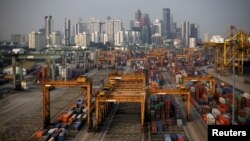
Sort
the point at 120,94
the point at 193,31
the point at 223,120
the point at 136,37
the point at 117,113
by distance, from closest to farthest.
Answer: the point at 223,120 < the point at 120,94 < the point at 117,113 < the point at 136,37 < the point at 193,31

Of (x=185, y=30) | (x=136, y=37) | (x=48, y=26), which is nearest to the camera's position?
(x=48, y=26)

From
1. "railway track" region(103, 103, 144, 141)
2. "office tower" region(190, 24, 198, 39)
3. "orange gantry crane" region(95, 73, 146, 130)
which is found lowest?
"railway track" region(103, 103, 144, 141)

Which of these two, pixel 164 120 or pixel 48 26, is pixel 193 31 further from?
pixel 164 120

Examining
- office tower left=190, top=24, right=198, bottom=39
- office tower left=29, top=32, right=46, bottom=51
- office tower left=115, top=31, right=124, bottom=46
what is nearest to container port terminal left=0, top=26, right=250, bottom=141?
office tower left=29, top=32, right=46, bottom=51

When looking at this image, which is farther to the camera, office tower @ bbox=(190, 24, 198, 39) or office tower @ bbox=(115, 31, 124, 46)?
office tower @ bbox=(190, 24, 198, 39)

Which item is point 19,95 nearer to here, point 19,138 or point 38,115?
point 38,115

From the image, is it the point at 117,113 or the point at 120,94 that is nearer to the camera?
the point at 120,94

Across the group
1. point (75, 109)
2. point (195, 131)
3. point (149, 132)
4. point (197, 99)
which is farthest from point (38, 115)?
point (197, 99)

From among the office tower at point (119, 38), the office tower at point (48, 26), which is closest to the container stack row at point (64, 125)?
the office tower at point (48, 26)

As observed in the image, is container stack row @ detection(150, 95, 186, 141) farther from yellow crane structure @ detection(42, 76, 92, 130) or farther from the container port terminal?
yellow crane structure @ detection(42, 76, 92, 130)

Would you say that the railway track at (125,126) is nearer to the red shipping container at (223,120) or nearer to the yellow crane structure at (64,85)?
the yellow crane structure at (64,85)

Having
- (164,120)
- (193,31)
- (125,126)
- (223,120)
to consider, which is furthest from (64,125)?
(193,31)
